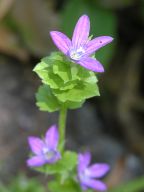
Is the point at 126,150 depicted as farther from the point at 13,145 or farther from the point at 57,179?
the point at 57,179

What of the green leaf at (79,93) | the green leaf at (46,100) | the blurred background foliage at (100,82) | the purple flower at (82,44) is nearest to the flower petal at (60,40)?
the purple flower at (82,44)

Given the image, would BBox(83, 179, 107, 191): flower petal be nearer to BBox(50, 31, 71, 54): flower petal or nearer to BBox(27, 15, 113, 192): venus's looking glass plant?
BBox(27, 15, 113, 192): venus's looking glass plant

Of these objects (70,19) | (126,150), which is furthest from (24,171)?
(70,19)

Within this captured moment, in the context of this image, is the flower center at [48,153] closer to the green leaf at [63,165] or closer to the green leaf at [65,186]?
the green leaf at [63,165]

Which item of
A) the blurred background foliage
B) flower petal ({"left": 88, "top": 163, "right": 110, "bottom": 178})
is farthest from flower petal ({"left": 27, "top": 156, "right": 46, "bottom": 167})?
the blurred background foliage

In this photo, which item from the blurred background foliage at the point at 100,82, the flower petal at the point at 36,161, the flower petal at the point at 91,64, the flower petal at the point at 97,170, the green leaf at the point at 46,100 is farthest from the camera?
the blurred background foliage at the point at 100,82

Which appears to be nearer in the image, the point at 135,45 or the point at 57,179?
the point at 57,179

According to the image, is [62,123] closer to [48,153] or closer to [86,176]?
[48,153]

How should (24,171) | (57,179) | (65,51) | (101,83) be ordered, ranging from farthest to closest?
(101,83), (24,171), (57,179), (65,51)
